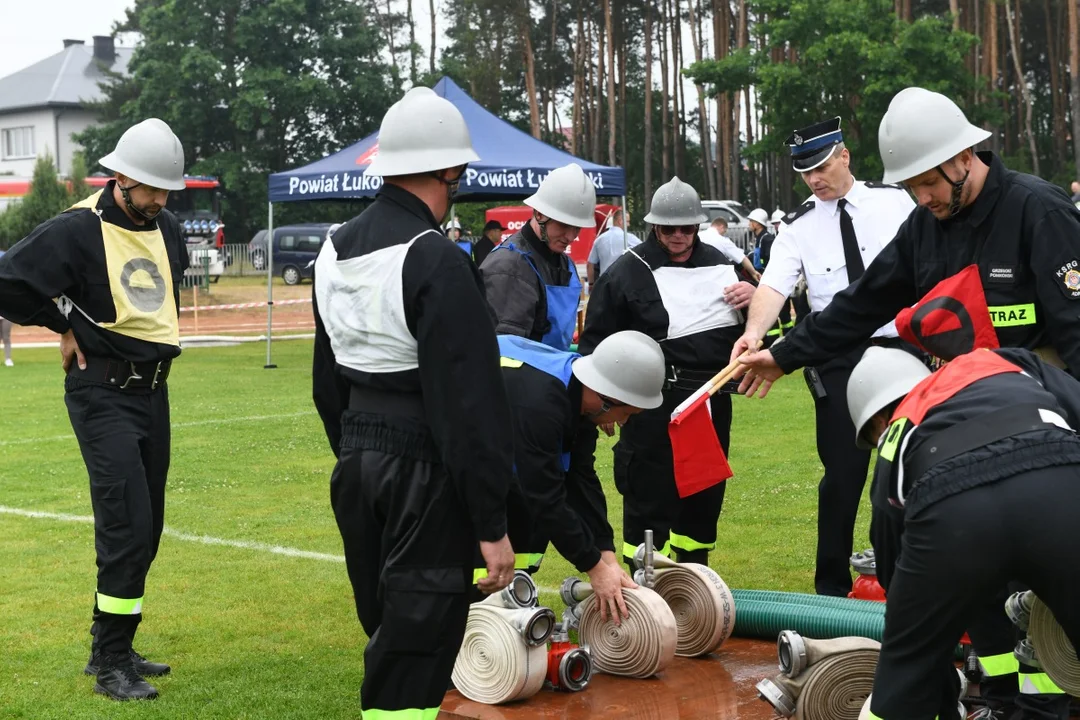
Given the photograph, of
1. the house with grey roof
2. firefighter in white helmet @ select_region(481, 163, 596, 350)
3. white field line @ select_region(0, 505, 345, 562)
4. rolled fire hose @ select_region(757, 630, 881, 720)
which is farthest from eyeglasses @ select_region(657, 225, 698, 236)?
the house with grey roof

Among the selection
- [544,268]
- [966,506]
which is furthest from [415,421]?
[544,268]

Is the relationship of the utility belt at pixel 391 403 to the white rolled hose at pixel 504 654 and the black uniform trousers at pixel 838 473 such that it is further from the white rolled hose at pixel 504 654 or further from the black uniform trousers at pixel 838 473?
the black uniform trousers at pixel 838 473

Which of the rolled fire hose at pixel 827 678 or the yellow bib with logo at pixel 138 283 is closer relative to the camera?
the rolled fire hose at pixel 827 678

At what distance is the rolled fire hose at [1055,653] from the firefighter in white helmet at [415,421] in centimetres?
187

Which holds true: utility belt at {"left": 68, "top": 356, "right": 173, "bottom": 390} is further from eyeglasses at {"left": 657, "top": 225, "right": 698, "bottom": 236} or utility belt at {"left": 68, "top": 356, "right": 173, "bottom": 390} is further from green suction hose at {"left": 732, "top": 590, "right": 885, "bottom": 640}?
green suction hose at {"left": 732, "top": 590, "right": 885, "bottom": 640}

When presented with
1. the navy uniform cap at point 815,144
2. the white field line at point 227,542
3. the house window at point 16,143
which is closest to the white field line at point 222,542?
the white field line at point 227,542

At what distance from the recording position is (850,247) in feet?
21.9

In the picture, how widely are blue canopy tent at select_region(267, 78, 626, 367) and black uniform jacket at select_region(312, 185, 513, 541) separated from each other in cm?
1327

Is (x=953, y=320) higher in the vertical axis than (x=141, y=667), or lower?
higher

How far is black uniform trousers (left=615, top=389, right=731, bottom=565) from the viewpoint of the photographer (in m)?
6.81

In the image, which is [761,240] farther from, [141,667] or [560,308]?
[141,667]

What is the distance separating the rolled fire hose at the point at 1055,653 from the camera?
14.7 feet

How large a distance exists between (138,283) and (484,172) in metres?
11.4

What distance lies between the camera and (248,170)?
55719mm
